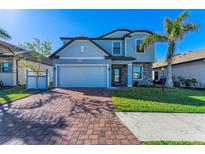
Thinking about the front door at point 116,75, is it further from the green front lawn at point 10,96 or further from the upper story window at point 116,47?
the green front lawn at point 10,96

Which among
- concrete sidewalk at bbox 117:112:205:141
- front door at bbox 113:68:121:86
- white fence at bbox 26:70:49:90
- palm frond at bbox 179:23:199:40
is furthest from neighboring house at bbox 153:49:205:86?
white fence at bbox 26:70:49:90

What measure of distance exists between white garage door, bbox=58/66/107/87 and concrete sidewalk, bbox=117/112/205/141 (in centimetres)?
988

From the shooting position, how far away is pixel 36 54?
15.9m

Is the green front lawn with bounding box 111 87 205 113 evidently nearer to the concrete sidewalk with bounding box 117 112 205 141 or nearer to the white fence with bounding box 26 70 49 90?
the concrete sidewalk with bounding box 117 112 205 141

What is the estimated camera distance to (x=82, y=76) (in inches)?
641

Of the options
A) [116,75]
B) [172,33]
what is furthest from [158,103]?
[116,75]

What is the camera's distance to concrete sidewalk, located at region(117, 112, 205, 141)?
424 centimetres

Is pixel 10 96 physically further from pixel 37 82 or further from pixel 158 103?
pixel 158 103

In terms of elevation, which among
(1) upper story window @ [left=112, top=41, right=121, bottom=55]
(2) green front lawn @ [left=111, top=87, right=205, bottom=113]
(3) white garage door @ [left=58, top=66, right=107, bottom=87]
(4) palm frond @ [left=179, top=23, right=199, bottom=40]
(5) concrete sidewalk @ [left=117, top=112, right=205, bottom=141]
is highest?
(4) palm frond @ [left=179, top=23, right=199, bottom=40]

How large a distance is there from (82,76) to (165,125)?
12.0 meters

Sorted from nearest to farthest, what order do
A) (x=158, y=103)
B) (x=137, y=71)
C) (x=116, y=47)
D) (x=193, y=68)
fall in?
(x=158, y=103)
(x=193, y=68)
(x=116, y=47)
(x=137, y=71)

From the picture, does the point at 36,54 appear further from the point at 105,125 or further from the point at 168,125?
the point at 168,125
